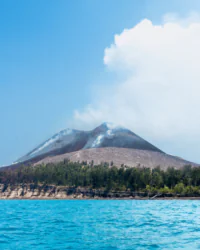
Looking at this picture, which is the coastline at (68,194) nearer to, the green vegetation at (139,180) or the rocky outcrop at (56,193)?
the rocky outcrop at (56,193)

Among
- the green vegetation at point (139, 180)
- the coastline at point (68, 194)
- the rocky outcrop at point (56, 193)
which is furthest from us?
the rocky outcrop at point (56, 193)

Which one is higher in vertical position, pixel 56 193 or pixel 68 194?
pixel 56 193

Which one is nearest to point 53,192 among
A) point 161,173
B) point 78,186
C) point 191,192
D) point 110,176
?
point 78,186

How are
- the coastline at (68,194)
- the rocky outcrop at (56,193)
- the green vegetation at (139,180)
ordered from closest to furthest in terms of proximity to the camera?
the green vegetation at (139,180) → the coastline at (68,194) → the rocky outcrop at (56,193)

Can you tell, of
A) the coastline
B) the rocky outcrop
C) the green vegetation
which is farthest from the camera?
the rocky outcrop

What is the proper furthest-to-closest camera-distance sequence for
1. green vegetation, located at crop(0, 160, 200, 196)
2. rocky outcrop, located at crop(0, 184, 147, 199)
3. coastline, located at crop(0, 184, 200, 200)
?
rocky outcrop, located at crop(0, 184, 147, 199), coastline, located at crop(0, 184, 200, 200), green vegetation, located at crop(0, 160, 200, 196)

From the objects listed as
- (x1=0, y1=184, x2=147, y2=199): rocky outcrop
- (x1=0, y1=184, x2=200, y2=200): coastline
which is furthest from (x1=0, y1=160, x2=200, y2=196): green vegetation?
(x1=0, y1=184, x2=147, y2=199): rocky outcrop

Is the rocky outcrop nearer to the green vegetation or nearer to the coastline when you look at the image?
the coastline

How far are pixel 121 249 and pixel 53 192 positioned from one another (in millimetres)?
169657

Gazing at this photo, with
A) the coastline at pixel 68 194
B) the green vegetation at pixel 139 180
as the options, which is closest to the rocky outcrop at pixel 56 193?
the coastline at pixel 68 194

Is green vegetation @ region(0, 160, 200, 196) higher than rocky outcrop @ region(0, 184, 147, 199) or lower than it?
higher

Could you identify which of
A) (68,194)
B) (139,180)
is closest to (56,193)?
(68,194)

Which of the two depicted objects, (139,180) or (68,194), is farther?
(68,194)

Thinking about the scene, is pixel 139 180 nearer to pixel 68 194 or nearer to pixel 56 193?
pixel 68 194
